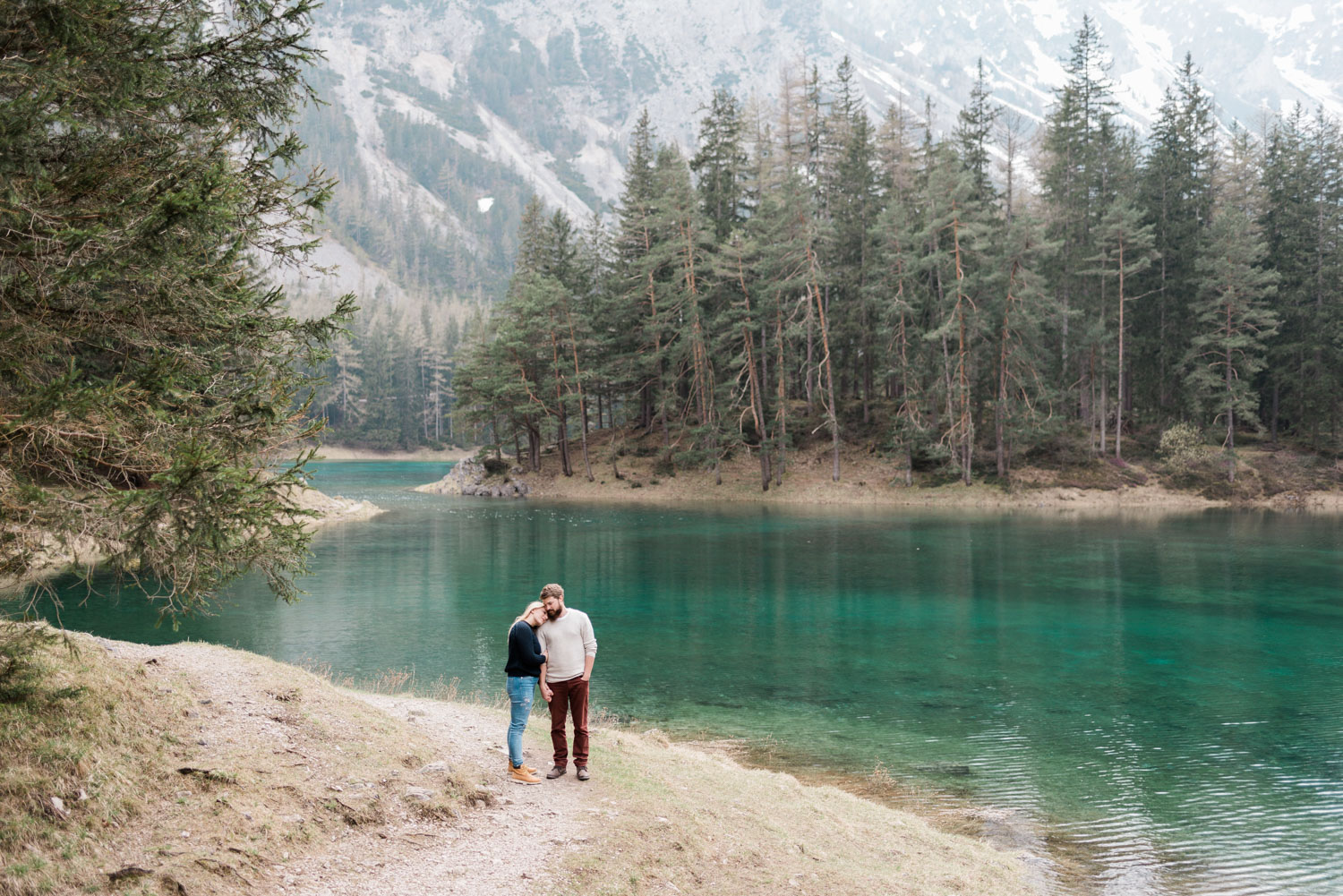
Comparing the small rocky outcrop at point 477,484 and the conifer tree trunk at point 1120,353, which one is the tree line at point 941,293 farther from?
the small rocky outcrop at point 477,484

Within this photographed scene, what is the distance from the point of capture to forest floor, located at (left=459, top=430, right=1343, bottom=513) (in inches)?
1831

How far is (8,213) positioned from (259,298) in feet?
9.18

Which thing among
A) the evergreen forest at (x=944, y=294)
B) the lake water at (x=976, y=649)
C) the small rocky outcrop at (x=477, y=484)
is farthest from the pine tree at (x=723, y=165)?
the lake water at (x=976, y=649)

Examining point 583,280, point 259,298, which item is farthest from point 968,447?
point 259,298

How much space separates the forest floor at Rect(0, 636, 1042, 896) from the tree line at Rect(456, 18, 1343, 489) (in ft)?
136

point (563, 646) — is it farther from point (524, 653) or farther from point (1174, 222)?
point (1174, 222)

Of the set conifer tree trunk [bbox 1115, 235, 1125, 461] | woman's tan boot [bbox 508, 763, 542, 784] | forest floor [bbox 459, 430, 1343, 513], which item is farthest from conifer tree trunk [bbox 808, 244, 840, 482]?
woman's tan boot [bbox 508, 763, 542, 784]

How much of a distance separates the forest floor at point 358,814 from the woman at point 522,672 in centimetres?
20

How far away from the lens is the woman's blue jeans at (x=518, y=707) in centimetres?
819

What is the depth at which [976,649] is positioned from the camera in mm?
18938

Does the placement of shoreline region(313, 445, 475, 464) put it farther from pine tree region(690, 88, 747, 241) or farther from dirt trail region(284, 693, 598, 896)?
dirt trail region(284, 693, 598, 896)

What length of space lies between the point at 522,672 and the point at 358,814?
184 cm

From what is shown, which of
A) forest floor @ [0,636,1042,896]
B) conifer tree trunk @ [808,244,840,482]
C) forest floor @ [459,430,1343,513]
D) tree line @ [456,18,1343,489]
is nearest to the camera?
forest floor @ [0,636,1042,896]

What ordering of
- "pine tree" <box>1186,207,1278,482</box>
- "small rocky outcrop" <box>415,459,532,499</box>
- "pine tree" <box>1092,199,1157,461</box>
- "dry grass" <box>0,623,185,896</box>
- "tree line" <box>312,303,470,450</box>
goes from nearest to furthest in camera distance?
"dry grass" <box>0,623,185,896</box> → "pine tree" <box>1186,207,1278,482</box> → "pine tree" <box>1092,199,1157,461</box> → "small rocky outcrop" <box>415,459,532,499</box> → "tree line" <box>312,303,470,450</box>
